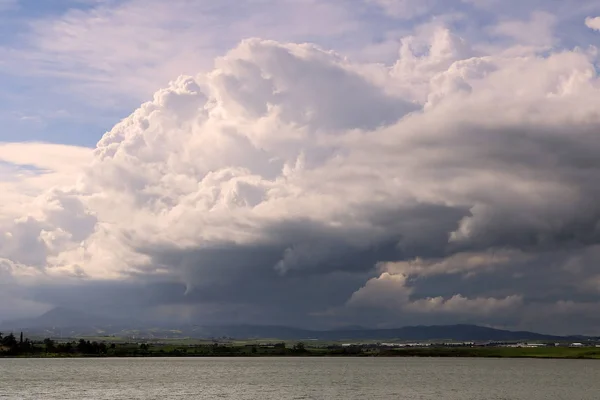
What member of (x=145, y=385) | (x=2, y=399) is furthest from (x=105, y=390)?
(x=2, y=399)

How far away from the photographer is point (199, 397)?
14462 centimetres

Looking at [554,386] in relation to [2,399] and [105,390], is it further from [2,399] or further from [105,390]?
[2,399]

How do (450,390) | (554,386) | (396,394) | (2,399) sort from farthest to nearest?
(554,386)
(450,390)
(396,394)
(2,399)

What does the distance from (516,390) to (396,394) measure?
36.4 metres

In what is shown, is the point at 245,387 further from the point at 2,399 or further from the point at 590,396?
the point at 590,396

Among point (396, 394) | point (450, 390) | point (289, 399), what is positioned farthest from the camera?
point (450, 390)

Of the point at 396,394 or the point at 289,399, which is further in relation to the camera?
the point at 396,394

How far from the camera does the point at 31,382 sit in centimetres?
18400

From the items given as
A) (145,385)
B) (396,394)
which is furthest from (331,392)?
(145,385)

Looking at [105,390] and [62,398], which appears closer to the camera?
[62,398]

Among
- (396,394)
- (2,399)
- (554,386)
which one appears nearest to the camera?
(2,399)

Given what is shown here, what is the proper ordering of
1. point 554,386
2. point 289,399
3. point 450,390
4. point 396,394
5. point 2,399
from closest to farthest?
point 2,399
point 289,399
point 396,394
point 450,390
point 554,386

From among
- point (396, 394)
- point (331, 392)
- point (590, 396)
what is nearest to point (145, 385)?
point (331, 392)

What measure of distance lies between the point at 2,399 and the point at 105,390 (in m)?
31.1
